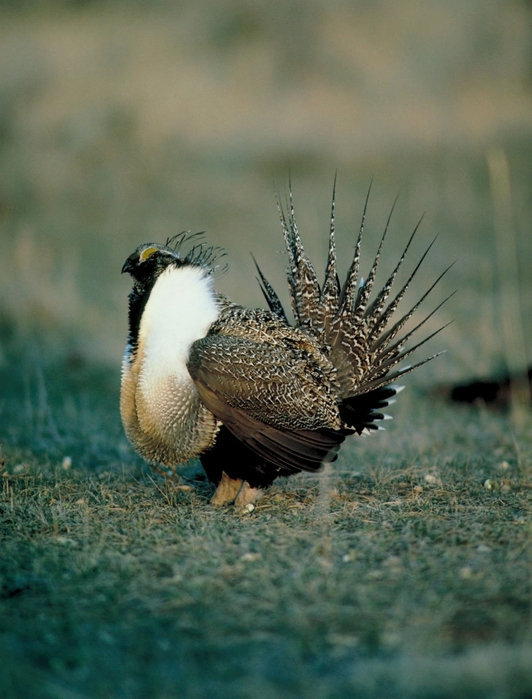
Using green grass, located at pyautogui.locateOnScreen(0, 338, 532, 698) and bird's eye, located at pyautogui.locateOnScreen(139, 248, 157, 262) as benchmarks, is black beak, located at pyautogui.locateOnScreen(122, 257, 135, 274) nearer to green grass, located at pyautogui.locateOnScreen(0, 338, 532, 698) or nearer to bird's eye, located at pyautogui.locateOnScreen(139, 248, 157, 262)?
bird's eye, located at pyautogui.locateOnScreen(139, 248, 157, 262)

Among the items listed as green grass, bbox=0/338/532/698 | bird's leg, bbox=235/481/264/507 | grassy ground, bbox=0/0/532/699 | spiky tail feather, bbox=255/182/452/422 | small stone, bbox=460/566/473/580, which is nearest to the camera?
green grass, bbox=0/338/532/698

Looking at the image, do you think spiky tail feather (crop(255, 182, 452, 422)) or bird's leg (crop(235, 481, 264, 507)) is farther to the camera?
spiky tail feather (crop(255, 182, 452, 422))

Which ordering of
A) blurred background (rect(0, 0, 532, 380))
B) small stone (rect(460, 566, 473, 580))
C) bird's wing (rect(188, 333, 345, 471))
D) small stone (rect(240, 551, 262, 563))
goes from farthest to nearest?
blurred background (rect(0, 0, 532, 380))
bird's wing (rect(188, 333, 345, 471))
small stone (rect(240, 551, 262, 563))
small stone (rect(460, 566, 473, 580))

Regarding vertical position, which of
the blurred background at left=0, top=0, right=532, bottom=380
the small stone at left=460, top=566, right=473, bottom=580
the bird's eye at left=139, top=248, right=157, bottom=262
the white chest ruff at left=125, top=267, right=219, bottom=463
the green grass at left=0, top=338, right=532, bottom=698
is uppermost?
the blurred background at left=0, top=0, right=532, bottom=380

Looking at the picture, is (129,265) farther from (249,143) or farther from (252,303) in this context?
(249,143)

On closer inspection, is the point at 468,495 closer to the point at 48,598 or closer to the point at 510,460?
the point at 510,460

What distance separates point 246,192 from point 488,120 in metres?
4.29

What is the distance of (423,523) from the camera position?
333 cm

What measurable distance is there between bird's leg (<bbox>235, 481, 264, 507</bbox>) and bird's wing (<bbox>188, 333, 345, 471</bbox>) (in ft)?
0.59

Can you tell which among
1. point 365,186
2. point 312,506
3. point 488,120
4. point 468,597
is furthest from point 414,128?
point 468,597

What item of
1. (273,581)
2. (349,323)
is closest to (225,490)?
(349,323)

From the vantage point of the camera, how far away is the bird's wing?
3.53 m

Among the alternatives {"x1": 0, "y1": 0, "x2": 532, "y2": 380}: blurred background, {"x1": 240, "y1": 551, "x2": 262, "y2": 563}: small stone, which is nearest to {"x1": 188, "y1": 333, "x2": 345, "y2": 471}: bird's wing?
{"x1": 240, "y1": 551, "x2": 262, "y2": 563}: small stone

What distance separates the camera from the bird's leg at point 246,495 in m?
3.75
